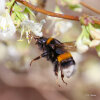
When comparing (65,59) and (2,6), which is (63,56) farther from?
(2,6)

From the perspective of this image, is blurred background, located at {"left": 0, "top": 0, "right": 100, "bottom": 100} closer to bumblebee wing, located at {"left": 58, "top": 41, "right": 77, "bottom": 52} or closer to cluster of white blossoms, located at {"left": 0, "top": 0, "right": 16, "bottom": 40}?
bumblebee wing, located at {"left": 58, "top": 41, "right": 77, "bottom": 52}

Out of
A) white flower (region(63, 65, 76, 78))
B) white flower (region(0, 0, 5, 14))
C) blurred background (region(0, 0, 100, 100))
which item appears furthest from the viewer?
blurred background (region(0, 0, 100, 100))

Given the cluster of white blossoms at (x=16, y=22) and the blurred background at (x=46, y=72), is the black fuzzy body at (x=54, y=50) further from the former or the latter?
the blurred background at (x=46, y=72)

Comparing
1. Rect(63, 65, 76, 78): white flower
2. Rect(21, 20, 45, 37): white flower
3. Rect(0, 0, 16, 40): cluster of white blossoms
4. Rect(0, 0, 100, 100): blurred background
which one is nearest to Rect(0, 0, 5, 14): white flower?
Rect(0, 0, 16, 40): cluster of white blossoms

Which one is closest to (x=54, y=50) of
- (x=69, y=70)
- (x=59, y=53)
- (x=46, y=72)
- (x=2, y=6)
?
(x=59, y=53)

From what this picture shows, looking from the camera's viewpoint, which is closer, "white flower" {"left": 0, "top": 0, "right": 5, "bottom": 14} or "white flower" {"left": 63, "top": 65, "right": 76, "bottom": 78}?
"white flower" {"left": 0, "top": 0, "right": 5, "bottom": 14}

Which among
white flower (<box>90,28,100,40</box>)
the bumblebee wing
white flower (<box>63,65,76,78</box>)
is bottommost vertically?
white flower (<box>63,65,76,78</box>)

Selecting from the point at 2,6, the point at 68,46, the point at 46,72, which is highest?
the point at 2,6
